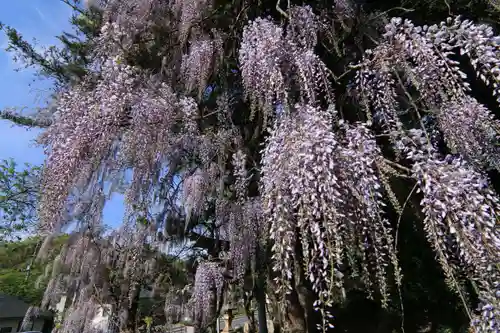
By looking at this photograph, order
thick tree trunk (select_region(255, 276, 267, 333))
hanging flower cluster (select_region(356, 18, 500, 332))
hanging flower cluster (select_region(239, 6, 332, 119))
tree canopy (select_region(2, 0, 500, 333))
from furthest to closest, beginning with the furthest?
1. thick tree trunk (select_region(255, 276, 267, 333))
2. hanging flower cluster (select_region(239, 6, 332, 119))
3. tree canopy (select_region(2, 0, 500, 333))
4. hanging flower cluster (select_region(356, 18, 500, 332))

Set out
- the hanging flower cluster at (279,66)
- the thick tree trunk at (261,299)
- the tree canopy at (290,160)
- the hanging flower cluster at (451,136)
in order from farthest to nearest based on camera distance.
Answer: the thick tree trunk at (261,299) < the hanging flower cluster at (279,66) < the tree canopy at (290,160) < the hanging flower cluster at (451,136)

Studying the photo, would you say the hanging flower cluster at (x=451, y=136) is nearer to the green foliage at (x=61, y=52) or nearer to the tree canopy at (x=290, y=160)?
the tree canopy at (x=290, y=160)

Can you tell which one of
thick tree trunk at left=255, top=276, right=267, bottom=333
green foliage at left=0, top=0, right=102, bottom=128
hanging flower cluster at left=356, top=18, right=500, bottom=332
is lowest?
thick tree trunk at left=255, top=276, right=267, bottom=333

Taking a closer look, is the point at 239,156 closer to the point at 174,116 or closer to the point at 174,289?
the point at 174,116

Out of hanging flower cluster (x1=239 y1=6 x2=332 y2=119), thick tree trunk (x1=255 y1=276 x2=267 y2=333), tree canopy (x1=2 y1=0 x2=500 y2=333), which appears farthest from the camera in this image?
thick tree trunk (x1=255 y1=276 x2=267 y2=333)

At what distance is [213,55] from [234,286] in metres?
2.49

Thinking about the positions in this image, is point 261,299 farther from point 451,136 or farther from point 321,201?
point 451,136

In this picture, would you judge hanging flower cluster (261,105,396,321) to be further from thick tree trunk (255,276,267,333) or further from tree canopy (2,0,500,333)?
thick tree trunk (255,276,267,333)

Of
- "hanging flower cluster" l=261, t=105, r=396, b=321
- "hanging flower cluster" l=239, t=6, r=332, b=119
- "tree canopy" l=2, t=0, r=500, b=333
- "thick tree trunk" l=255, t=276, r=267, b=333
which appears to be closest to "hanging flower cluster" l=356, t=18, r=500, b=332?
"tree canopy" l=2, t=0, r=500, b=333

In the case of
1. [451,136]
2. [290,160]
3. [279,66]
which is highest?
[279,66]

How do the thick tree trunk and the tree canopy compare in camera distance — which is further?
the thick tree trunk

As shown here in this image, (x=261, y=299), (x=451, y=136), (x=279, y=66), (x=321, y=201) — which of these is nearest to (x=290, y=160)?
(x=321, y=201)

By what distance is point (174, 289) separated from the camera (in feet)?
13.3

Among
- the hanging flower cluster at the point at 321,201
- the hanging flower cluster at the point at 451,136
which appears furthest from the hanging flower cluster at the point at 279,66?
the hanging flower cluster at the point at 451,136
